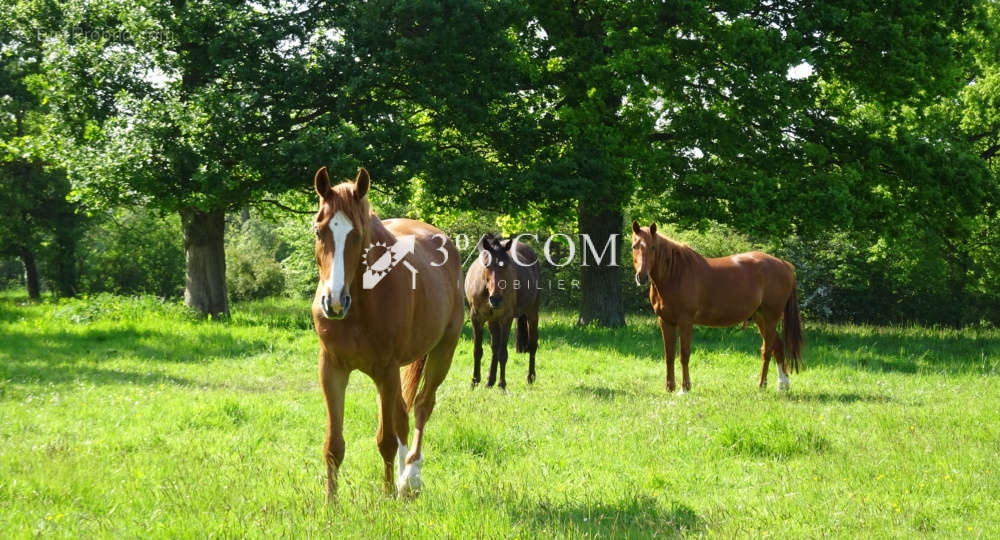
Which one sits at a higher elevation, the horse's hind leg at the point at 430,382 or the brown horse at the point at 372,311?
the brown horse at the point at 372,311

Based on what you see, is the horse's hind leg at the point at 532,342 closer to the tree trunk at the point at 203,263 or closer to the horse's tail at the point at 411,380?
the horse's tail at the point at 411,380

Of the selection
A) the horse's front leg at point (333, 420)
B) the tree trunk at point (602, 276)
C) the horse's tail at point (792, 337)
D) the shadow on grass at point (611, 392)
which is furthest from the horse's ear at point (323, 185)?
the tree trunk at point (602, 276)

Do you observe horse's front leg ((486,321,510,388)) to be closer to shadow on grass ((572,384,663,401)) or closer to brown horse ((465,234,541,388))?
brown horse ((465,234,541,388))

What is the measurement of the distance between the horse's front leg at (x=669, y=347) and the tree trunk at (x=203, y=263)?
1234 cm

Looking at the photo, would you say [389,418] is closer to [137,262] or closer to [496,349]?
[496,349]

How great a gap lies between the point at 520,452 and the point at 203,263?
14.4 meters

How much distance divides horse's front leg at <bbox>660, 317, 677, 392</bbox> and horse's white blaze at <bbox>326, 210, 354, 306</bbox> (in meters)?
7.17

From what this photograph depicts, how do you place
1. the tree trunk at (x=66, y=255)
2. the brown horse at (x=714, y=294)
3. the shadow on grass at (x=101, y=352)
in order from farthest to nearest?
the tree trunk at (x=66, y=255) → the shadow on grass at (x=101, y=352) → the brown horse at (x=714, y=294)

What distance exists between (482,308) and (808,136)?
10.7m

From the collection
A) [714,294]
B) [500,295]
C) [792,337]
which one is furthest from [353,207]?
[792,337]

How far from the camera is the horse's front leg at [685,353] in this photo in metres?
10.2

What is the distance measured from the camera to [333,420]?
4742 millimetres

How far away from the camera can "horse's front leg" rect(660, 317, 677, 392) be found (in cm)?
1041

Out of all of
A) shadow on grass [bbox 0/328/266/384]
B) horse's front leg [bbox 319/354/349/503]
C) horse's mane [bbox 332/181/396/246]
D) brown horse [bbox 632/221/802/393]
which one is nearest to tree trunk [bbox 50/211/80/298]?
shadow on grass [bbox 0/328/266/384]
